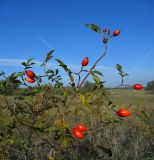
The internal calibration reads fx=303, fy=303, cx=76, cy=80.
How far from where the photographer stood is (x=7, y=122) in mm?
2203

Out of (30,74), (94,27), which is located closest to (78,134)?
(30,74)

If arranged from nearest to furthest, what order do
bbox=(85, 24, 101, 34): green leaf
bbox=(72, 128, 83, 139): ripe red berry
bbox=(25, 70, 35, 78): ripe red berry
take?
bbox=(72, 128, 83, 139): ripe red berry
bbox=(25, 70, 35, 78): ripe red berry
bbox=(85, 24, 101, 34): green leaf

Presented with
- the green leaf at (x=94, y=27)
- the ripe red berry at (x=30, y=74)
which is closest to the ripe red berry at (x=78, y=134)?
the ripe red berry at (x=30, y=74)

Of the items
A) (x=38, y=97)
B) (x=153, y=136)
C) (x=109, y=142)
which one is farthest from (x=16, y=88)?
(x=153, y=136)

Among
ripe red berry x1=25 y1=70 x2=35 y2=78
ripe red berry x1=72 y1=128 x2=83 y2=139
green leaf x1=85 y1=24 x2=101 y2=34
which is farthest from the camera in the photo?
green leaf x1=85 y1=24 x2=101 y2=34

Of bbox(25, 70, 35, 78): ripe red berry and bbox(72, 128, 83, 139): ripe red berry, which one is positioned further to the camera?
bbox(25, 70, 35, 78): ripe red berry

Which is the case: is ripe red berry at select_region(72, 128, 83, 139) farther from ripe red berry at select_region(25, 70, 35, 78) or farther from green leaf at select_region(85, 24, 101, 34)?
green leaf at select_region(85, 24, 101, 34)

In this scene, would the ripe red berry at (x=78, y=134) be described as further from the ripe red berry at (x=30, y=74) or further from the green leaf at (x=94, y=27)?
the green leaf at (x=94, y=27)

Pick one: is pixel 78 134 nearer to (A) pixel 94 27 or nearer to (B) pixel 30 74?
(B) pixel 30 74

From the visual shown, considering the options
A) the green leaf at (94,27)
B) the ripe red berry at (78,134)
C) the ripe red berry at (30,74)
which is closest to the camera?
the ripe red berry at (78,134)

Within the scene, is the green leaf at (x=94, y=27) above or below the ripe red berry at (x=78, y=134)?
above

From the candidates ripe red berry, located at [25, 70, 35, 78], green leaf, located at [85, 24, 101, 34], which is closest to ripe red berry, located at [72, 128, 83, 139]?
ripe red berry, located at [25, 70, 35, 78]

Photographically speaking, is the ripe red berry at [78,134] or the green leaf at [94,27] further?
the green leaf at [94,27]

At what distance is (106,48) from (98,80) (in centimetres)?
27
